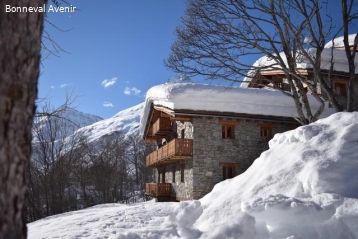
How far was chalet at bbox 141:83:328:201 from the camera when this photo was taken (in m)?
16.0

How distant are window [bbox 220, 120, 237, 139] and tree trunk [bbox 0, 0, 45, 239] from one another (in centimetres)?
1556

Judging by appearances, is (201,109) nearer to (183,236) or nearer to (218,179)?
(218,179)

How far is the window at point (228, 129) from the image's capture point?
669 inches

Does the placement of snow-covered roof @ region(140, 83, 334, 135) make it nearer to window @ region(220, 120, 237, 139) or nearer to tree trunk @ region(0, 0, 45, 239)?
window @ region(220, 120, 237, 139)

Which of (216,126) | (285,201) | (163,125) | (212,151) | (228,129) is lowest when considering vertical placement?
(285,201)

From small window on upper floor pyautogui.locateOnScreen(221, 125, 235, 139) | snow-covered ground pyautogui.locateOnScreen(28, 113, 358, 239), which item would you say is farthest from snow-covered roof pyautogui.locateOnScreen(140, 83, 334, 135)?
snow-covered ground pyautogui.locateOnScreen(28, 113, 358, 239)

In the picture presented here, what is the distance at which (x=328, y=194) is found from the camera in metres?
4.74

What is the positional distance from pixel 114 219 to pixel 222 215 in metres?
3.99

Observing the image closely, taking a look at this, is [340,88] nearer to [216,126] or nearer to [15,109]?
[216,126]

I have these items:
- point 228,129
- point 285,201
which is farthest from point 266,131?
point 285,201

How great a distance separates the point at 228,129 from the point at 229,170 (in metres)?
2.09

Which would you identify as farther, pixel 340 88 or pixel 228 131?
pixel 340 88

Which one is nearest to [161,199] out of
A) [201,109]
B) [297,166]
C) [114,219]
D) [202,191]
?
[202,191]

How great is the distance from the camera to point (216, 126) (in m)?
16.8
